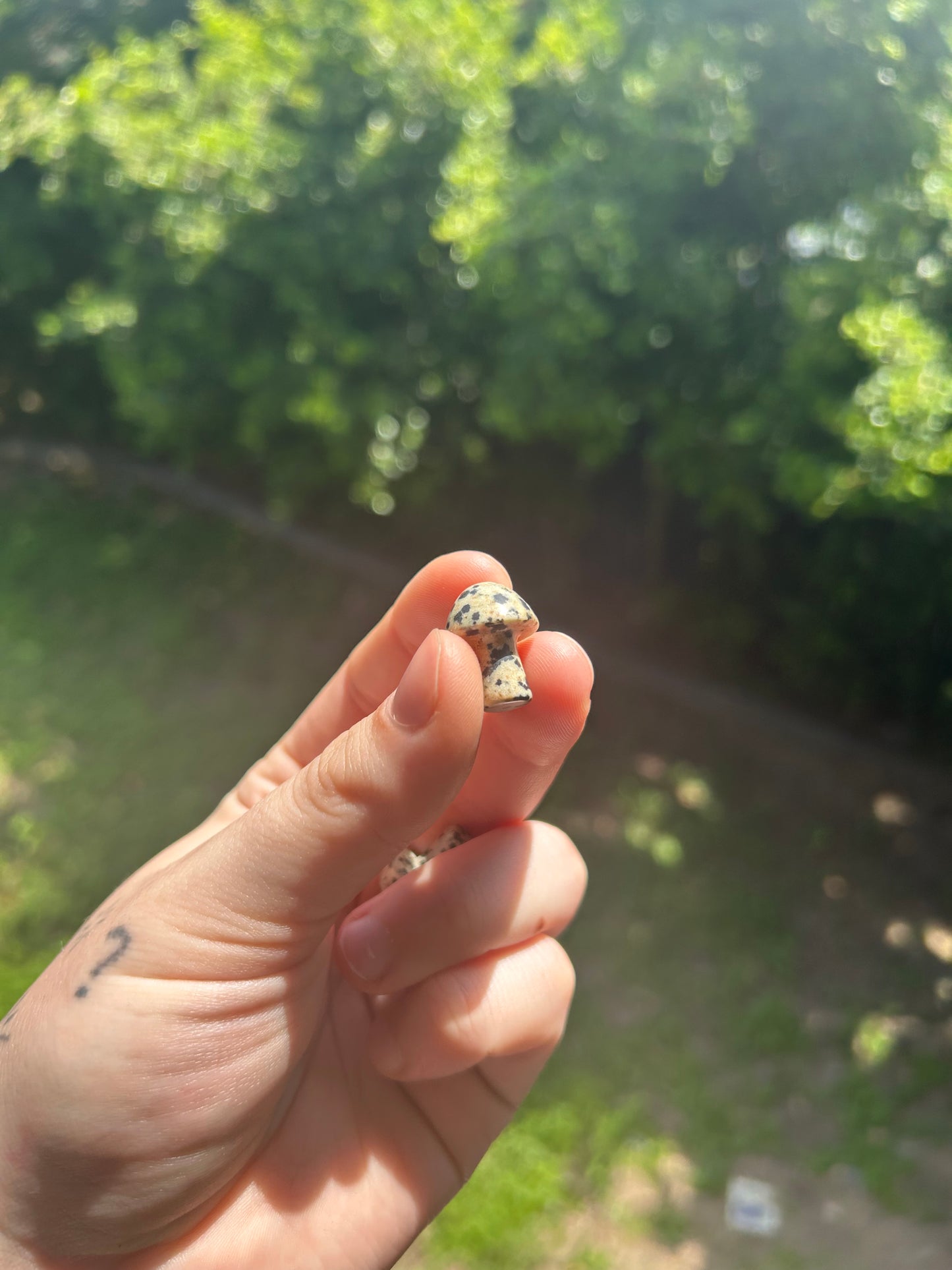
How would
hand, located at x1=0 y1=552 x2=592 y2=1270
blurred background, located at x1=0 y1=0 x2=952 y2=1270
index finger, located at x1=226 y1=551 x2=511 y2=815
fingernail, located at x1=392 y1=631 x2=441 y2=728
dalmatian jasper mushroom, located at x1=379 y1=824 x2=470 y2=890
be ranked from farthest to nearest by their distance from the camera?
blurred background, located at x1=0 y1=0 x2=952 y2=1270, dalmatian jasper mushroom, located at x1=379 y1=824 x2=470 y2=890, index finger, located at x1=226 y1=551 x2=511 y2=815, hand, located at x1=0 y1=552 x2=592 y2=1270, fingernail, located at x1=392 y1=631 x2=441 y2=728

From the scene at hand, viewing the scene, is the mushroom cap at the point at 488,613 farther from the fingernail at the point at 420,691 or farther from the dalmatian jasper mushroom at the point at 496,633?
the fingernail at the point at 420,691

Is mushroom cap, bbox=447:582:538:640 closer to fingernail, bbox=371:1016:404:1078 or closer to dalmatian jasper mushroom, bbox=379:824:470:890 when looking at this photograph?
dalmatian jasper mushroom, bbox=379:824:470:890

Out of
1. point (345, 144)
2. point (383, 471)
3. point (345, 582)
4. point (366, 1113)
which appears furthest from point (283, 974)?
point (345, 582)

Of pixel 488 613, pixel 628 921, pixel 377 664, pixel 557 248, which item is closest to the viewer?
pixel 488 613

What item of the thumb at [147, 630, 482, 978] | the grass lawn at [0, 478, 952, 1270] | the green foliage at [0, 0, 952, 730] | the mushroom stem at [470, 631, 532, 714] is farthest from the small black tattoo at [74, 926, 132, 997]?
the green foliage at [0, 0, 952, 730]

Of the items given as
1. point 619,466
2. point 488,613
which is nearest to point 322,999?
point 488,613

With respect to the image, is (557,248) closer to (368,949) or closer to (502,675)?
(502,675)

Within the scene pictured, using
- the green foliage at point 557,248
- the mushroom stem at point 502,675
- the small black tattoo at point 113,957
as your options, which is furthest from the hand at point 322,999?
the green foliage at point 557,248

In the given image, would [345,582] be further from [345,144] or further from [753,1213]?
[753,1213]
